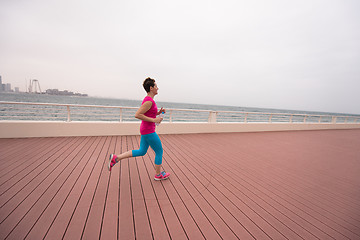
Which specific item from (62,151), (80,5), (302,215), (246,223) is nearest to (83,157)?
(62,151)

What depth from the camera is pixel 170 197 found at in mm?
→ 1778

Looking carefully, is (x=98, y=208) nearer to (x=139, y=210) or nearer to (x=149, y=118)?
(x=139, y=210)

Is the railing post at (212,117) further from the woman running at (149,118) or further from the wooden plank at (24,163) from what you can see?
the wooden plank at (24,163)

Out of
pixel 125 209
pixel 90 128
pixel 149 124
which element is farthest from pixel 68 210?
pixel 90 128

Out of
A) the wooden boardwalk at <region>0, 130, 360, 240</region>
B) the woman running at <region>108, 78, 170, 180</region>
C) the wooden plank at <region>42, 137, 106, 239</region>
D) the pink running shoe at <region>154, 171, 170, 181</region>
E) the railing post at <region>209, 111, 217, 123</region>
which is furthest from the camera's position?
the railing post at <region>209, 111, 217, 123</region>

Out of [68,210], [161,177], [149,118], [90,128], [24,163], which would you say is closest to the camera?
[68,210]

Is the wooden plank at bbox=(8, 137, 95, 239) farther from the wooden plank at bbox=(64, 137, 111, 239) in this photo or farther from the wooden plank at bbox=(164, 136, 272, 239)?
the wooden plank at bbox=(164, 136, 272, 239)

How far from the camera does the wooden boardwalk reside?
128 centimetres

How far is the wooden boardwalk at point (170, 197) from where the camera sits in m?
1.28

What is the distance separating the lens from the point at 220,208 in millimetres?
1633

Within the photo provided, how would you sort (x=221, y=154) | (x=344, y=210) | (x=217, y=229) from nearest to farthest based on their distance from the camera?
(x=217, y=229) → (x=344, y=210) → (x=221, y=154)

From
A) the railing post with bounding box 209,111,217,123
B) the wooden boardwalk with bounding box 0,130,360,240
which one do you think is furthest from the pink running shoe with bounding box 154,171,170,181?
the railing post with bounding box 209,111,217,123

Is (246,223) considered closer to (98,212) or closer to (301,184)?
(98,212)

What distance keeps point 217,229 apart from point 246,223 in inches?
14.6
